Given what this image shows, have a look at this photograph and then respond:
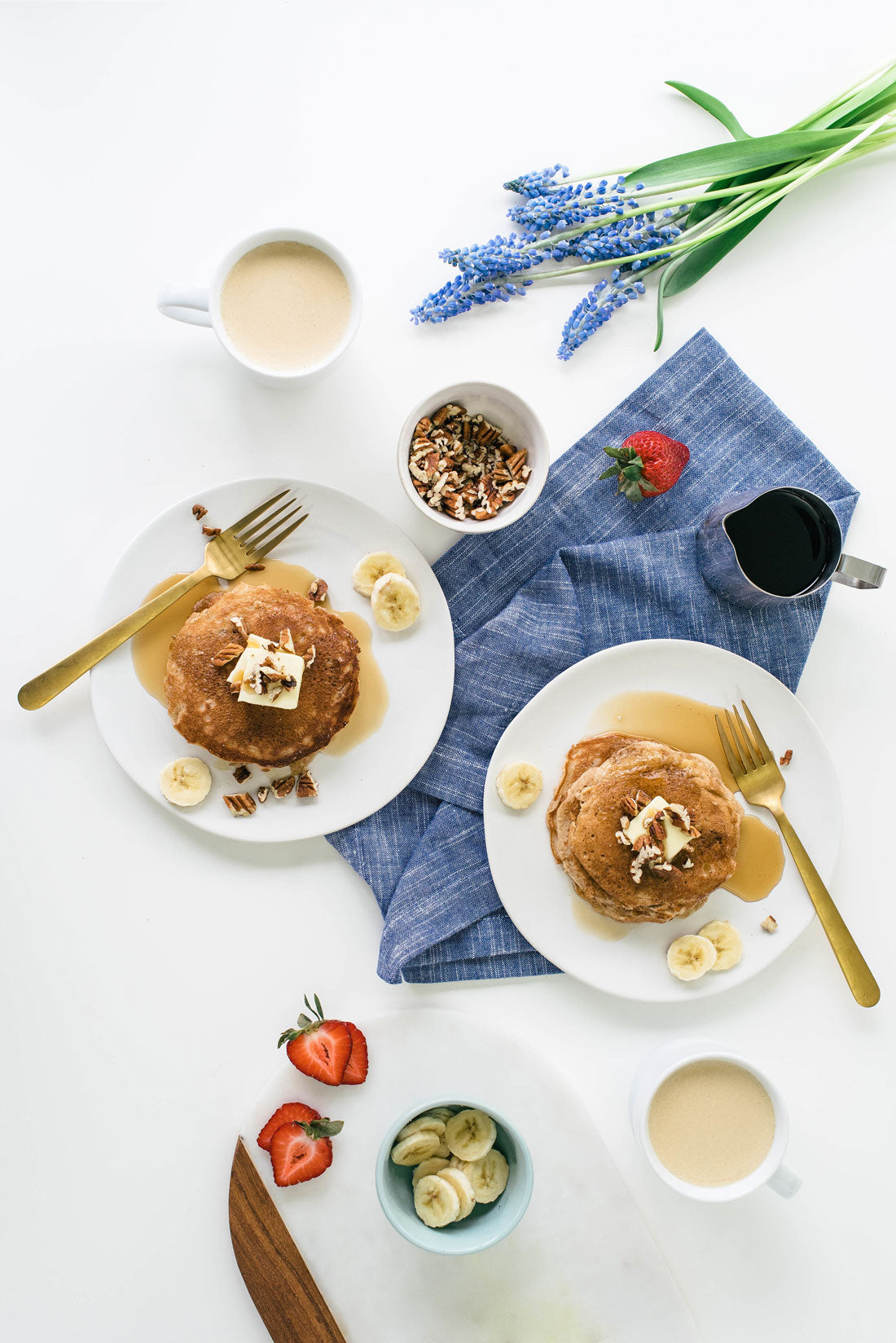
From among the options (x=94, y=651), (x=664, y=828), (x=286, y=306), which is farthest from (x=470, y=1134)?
(x=286, y=306)

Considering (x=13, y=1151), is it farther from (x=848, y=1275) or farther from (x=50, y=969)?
(x=848, y=1275)

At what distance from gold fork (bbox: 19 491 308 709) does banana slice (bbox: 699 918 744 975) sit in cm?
137

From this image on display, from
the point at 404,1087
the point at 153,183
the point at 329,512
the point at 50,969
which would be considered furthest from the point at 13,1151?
the point at 153,183

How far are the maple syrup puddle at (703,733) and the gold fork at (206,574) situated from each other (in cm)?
89

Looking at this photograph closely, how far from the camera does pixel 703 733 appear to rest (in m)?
2.15

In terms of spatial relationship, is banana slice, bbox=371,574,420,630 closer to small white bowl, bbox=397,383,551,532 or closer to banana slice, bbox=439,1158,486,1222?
small white bowl, bbox=397,383,551,532

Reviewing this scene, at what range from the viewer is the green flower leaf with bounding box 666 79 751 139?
2.15m

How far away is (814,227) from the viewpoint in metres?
2.28

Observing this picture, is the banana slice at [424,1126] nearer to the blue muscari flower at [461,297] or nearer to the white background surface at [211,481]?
the white background surface at [211,481]

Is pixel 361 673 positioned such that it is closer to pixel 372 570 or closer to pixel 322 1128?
pixel 372 570

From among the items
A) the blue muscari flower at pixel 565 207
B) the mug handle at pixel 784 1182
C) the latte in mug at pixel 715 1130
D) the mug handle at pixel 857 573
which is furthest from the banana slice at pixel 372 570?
the mug handle at pixel 784 1182

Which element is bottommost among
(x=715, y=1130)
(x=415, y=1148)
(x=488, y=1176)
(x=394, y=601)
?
(x=715, y=1130)

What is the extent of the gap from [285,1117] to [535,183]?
7.57 feet

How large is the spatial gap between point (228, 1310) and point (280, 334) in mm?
2303
